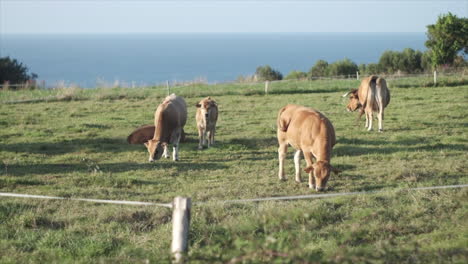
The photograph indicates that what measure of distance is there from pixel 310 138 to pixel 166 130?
481 centimetres

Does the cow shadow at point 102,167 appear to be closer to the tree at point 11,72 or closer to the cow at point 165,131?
the cow at point 165,131

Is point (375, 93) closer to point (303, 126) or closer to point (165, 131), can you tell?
point (165, 131)

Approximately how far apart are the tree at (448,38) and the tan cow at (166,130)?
30.6 metres

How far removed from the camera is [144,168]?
12.4 metres

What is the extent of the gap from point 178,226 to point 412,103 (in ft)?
61.5

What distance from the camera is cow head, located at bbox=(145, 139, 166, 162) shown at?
42.4 feet

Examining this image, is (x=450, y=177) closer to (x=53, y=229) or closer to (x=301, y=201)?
(x=301, y=201)

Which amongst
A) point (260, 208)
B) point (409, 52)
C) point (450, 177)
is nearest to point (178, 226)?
point (260, 208)

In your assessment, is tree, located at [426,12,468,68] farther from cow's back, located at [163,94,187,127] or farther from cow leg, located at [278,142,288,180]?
cow leg, located at [278,142,288,180]

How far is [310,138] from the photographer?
9.93 meters


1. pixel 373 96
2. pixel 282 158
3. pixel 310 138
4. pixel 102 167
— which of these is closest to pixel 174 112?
pixel 102 167

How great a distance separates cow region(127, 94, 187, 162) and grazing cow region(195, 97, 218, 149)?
485 mm

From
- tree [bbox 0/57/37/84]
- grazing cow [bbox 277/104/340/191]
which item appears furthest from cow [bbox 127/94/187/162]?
tree [bbox 0/57/37/84]

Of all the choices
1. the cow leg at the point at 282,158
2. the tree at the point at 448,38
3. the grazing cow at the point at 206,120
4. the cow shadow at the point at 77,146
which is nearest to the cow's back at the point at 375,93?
the grazing cow at the point at 206,120
